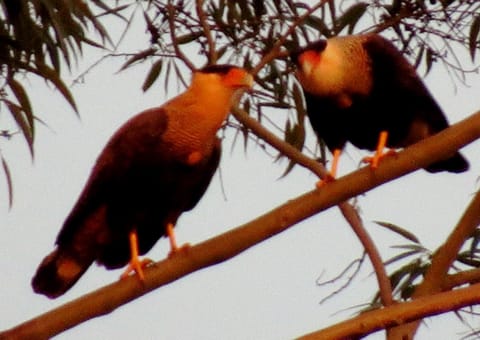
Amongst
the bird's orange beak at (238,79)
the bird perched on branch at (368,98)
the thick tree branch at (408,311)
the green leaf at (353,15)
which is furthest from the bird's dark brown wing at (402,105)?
the thick tree branch at (408,311)

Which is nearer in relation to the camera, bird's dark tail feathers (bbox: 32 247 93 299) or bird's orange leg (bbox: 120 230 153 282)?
bird's orange leg (bbox: 120 230 153 282)

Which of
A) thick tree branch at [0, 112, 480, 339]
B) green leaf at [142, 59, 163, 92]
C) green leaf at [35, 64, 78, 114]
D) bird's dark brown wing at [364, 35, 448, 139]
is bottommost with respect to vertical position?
thick tree branch at [0, 112, 480, 339]

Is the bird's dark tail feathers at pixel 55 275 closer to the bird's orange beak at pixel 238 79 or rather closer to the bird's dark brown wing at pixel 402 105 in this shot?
the bird's orange beak at pixel 238 79

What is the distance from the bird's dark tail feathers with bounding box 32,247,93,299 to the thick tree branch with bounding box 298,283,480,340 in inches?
38.6

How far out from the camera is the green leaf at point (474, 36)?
405 cm

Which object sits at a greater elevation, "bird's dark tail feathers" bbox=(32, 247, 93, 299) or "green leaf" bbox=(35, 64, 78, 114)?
"green leaf" bbox=(35, 64, 78, 114)

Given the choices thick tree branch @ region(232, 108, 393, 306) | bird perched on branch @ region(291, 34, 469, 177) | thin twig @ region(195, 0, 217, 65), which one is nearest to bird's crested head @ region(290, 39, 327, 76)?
bird perched on branch @ region(291, 34, 469, 177)

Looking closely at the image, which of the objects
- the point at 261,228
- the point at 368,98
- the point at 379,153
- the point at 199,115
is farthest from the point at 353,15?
the point at 261,228

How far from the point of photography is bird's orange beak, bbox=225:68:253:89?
3.56 m

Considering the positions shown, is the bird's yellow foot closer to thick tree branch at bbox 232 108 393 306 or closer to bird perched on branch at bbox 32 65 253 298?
bird perched on branch at bbox 32 65 253 298

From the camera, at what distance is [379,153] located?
333 cm

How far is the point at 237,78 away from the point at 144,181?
1.14 feet

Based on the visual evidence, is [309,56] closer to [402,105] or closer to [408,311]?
[402,105]

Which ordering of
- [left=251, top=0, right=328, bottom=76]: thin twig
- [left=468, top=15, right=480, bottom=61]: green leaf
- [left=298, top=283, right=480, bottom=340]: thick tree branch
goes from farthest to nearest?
[left=468, top=15, right=480, bottom=61]: green leaf
[left=251, top=0, right=328, bottom=76]: thin twig
[left=298, top=283, right=480, bottom=340]: thick tree branch
